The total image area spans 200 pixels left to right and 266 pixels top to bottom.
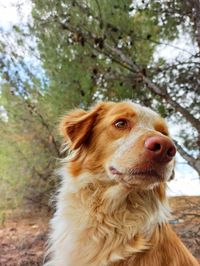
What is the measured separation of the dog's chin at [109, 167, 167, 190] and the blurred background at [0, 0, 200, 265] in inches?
59.5

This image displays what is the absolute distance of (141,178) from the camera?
1.13m

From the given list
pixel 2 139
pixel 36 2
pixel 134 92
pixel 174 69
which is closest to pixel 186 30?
pixel 174 69

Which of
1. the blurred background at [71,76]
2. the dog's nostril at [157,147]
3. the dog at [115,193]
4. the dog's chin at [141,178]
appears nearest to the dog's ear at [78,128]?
the dog at [115,193]

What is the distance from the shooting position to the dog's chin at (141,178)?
1124 mm

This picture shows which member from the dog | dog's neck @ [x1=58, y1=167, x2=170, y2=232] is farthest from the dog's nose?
dog's neck @ [x1=58, y1=167, x2=170, y2=232]

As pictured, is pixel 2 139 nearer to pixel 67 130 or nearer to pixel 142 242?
pixel 67 130

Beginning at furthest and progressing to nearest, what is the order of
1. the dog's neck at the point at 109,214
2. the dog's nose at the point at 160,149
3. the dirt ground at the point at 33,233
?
the dirt ground at the point at 33,233 < the dog's neck at the point at 109,214 < the dog's nose at the point at 160,149

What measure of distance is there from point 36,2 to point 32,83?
470mm

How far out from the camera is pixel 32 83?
2.79 m

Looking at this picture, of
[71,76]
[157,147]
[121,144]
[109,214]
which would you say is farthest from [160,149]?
[71,76]

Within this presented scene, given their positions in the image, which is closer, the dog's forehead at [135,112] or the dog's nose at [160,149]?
the dog's nose at [160,149]

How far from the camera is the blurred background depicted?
2.73 m

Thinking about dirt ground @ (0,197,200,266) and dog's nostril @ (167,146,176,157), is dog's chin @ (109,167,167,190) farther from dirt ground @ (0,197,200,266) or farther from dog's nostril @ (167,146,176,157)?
dirt ground @ (0,197,200,266)

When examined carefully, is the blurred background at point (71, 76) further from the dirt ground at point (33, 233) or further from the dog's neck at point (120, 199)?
the dog's neck at point (120, 199)
